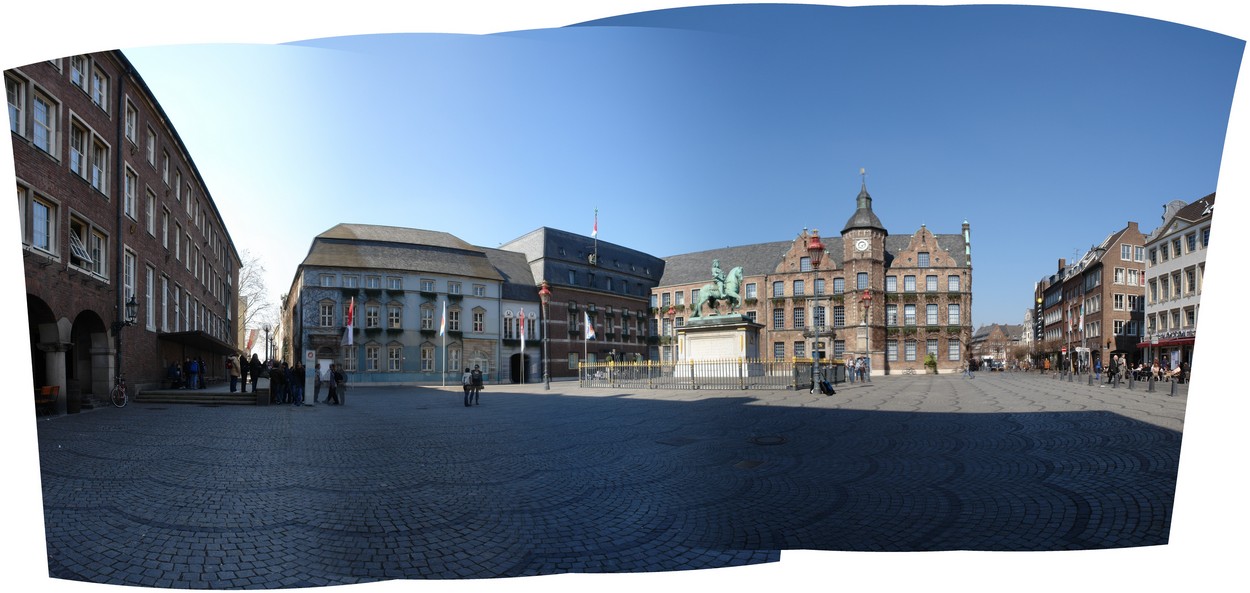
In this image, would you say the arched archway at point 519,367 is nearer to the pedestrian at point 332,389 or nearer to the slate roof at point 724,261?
the pedestrian at point 332,389

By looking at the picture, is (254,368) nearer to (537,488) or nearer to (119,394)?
(119,394)

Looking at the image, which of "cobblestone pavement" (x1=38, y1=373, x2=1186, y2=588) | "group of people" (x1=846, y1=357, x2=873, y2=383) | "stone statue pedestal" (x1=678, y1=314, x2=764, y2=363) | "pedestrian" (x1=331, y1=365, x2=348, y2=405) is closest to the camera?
"cobblestone pavement" (x1=38, y1=373, x2=1186, y2=588)

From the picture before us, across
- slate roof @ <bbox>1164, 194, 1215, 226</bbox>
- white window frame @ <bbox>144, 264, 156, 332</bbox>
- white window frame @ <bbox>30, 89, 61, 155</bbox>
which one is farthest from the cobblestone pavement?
white window frame @ <bbox>30, 89, 61, 155</bbox>

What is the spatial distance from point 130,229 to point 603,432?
12.7 ft

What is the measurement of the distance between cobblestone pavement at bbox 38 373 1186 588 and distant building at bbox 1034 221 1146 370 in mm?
455

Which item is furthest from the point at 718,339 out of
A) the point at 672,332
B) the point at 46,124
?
the point at 46,124

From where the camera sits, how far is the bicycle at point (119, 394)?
4.07 m

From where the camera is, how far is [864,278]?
473 cm

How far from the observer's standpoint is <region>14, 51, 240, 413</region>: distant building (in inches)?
138

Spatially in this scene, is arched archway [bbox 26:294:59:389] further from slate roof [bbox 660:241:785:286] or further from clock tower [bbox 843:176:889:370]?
clock tower [bbox 843:176:889:370]

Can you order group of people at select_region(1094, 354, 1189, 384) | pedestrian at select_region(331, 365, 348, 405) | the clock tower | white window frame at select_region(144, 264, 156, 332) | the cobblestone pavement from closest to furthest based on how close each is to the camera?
the cobblestone pavement, pedestrian at select_region(331, 365, 348, 405), group of people at select_region(1094, 354, 1189, 384), white window frame at select_region(144, 264, 156, 332), the clock tower

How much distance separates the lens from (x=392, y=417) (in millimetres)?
4211

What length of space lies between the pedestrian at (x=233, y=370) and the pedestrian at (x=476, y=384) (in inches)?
78.3

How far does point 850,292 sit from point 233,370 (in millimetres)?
5557
